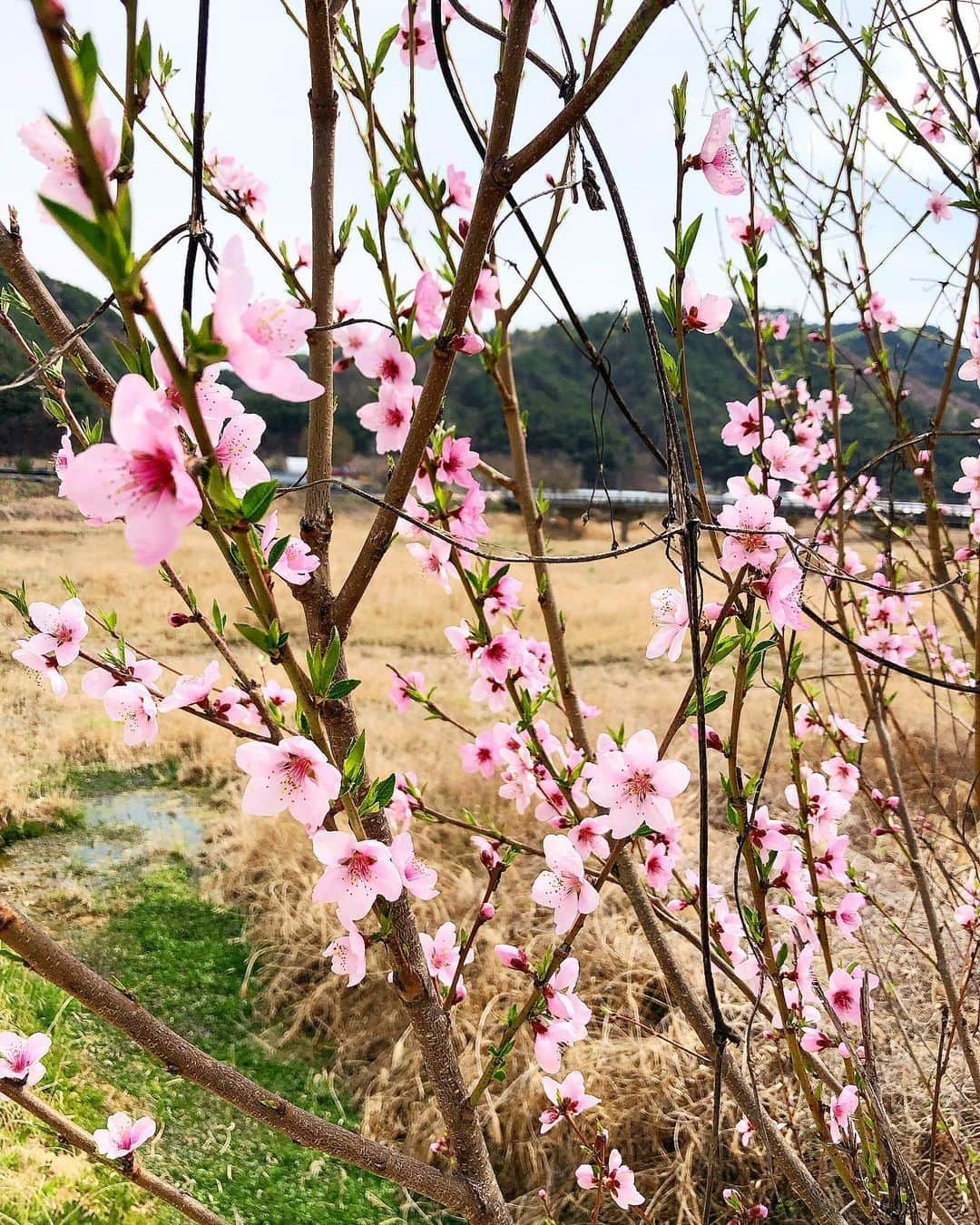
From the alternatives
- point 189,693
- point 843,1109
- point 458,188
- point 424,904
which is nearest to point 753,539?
point 189,693

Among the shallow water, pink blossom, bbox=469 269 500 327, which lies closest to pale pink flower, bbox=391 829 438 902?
pink blossom, bbox=469 269 500 327

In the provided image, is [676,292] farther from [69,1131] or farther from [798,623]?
[69,1131]

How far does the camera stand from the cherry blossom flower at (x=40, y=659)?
81 cm

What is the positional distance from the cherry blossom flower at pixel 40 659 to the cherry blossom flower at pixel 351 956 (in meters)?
0.43

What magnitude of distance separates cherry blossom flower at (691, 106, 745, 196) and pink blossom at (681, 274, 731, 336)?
0.07 m

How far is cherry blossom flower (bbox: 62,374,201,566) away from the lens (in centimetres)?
29

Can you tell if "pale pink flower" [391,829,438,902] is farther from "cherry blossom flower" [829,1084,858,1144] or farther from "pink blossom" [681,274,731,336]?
"cherry blossom flower" [829,1084,858,1144]

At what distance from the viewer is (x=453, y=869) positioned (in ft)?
8.39

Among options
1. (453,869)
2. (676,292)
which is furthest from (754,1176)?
(676,292)

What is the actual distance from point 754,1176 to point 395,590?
12.7 feet

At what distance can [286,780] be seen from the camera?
0.50 m

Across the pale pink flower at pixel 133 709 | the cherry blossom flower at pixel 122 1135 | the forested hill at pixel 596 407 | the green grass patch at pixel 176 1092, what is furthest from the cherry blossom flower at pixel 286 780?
the forested hill at pixel 596 407

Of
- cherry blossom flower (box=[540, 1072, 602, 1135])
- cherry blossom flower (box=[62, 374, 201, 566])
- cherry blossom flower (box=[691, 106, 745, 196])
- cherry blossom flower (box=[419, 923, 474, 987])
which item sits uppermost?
cherry blossom flower (box=[691, 106, 745, 196])

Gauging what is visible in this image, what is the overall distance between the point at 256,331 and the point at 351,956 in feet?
1.58
